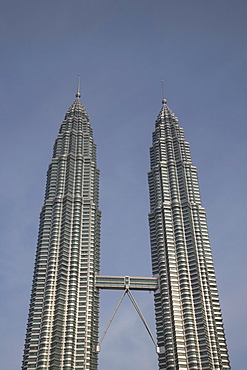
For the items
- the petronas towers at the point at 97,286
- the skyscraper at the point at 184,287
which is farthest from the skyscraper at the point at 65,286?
the skyscraper at the point at 184,287

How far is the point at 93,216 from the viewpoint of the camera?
191625 mm

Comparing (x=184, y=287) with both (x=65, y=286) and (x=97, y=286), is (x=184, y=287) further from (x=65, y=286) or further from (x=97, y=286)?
(x=65, y=286)

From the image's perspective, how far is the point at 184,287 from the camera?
16662cm

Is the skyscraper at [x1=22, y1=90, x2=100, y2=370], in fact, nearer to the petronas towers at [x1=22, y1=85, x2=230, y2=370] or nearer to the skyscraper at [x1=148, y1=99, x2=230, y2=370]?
the petronas towers at [x1=22, y1=85, x2=230, y2=370]

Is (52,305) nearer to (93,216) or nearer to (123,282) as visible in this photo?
(123,282)

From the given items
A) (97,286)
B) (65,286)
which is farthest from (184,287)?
(65,286)

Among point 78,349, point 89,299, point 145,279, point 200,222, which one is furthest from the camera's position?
point 200,222

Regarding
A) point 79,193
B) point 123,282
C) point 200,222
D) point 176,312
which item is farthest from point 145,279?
point 79,193

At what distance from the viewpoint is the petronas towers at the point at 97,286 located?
150750 mm

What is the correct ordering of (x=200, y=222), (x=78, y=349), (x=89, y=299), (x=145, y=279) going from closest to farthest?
1. (x=78, y=349)
2. (x=89, y=299)
3. (x=145, y=279)
4. (x=200, y=222)

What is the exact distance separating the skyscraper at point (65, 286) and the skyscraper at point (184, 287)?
86.6 feet

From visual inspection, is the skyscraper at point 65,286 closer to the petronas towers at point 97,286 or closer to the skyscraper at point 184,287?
the petronas towers at point 97,286

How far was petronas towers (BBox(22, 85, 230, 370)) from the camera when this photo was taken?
150750mm

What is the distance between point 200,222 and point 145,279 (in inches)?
1422
